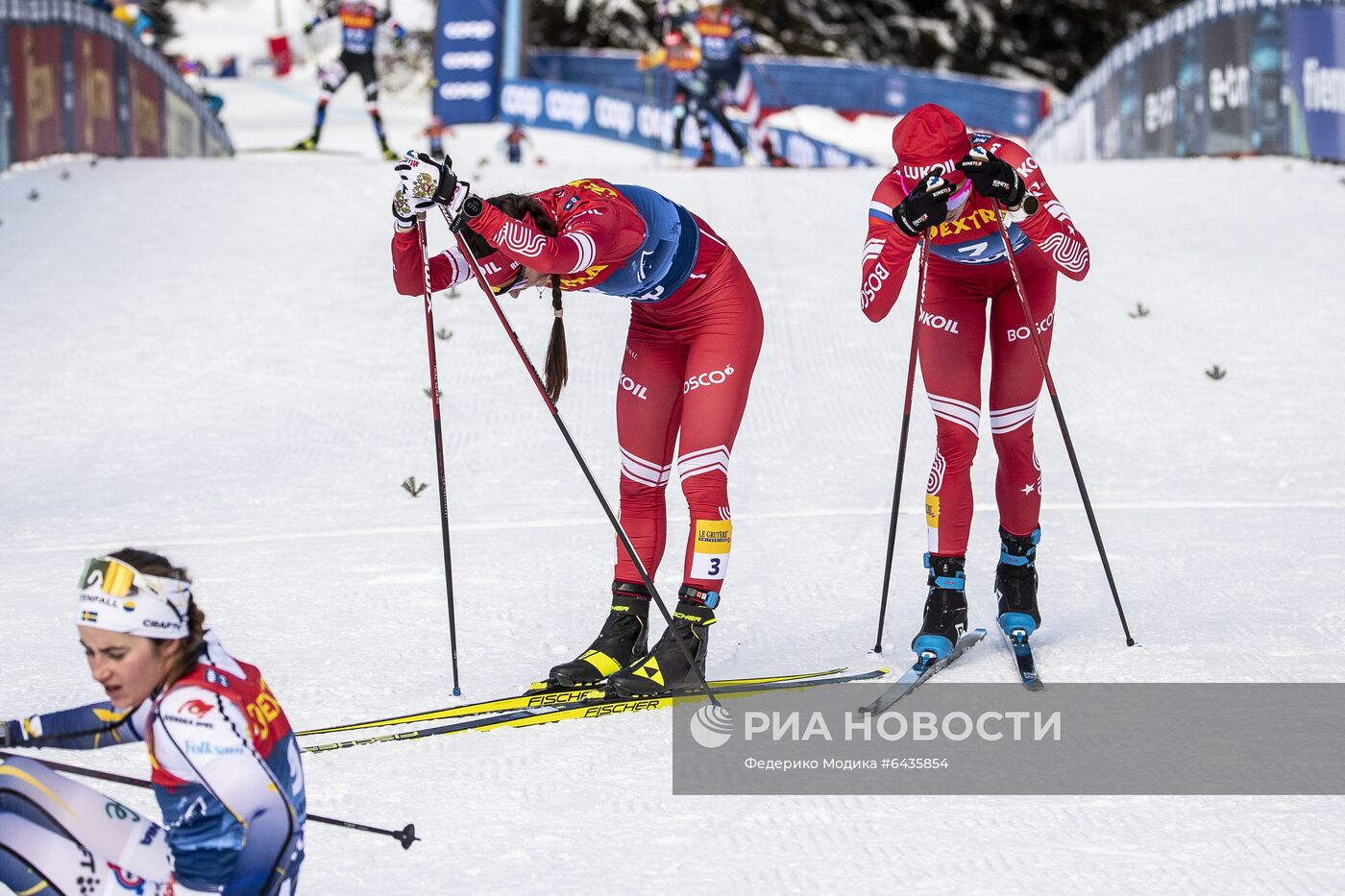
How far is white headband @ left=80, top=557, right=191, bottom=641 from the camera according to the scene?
2.48 m

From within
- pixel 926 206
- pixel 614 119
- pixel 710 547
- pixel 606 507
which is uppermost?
pixel 926 206

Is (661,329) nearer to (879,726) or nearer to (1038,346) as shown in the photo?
(1038,346)

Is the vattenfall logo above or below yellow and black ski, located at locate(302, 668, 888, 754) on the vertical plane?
above

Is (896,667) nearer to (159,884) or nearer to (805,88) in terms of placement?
(159,884)

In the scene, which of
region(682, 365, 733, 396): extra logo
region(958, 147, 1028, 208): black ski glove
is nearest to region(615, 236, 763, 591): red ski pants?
region(682, 365, 733, 396): extra logo

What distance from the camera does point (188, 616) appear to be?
2.56m

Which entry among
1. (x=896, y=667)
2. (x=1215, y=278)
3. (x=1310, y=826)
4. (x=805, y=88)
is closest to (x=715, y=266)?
(x=896, y=667)

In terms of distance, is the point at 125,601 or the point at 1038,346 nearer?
the point at 125,601

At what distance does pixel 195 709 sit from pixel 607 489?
4668mm

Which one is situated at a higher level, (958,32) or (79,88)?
(958,32)

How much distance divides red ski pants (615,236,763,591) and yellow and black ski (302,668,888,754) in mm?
305

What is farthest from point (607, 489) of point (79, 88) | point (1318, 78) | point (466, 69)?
point (466, 69)

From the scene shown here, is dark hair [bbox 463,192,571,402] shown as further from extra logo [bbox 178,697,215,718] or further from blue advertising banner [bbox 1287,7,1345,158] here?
Answer: blue advertising banner [bbox 1287,7,1345,158]

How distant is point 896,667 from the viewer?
4621 mm
